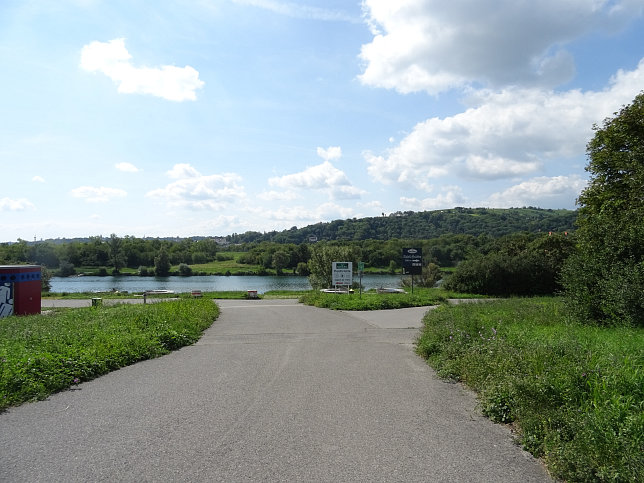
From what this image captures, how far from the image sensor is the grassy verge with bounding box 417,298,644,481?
3922mm

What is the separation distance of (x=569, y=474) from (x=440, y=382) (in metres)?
3.73

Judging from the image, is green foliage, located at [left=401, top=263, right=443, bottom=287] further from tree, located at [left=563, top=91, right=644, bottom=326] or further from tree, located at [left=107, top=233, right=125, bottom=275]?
tree, located at [left=107, top=233, right=125, bottom=275]

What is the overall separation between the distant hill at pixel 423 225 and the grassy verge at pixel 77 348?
12371 cm

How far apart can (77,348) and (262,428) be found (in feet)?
16.0

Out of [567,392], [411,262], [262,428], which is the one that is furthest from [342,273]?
[567,392]

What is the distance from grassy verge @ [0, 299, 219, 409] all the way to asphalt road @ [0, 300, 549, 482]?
32 centimetres

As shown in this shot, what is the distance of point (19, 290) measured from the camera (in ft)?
59.9

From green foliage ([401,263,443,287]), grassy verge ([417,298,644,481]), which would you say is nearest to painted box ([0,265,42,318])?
grassy verge ([417,298,644,481])

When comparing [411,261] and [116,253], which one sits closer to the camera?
[411,261]

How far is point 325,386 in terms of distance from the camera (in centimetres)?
728

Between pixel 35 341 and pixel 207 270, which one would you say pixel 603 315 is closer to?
pixel 35 341

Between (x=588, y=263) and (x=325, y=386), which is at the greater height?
(x=588, y=263)

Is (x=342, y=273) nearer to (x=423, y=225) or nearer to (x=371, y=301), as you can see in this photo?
(x=371, y=301)

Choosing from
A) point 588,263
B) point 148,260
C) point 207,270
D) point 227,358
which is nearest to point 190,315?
point 227,358
